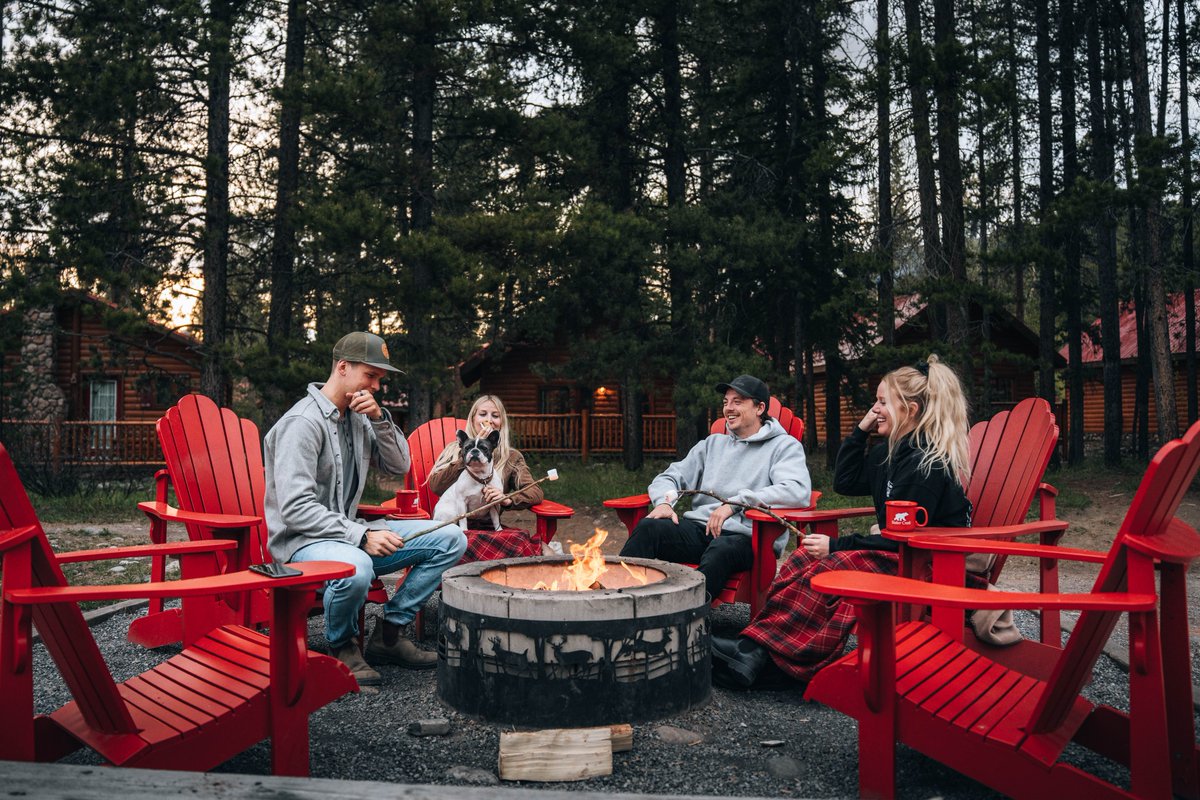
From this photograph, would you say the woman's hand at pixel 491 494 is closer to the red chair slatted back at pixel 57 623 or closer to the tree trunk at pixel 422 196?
the red chair slatted back at pixel 57 623

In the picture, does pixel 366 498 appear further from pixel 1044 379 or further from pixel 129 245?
pixel 1044 379

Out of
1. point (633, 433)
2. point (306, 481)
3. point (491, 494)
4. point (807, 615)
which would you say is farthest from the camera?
point (633, 433)

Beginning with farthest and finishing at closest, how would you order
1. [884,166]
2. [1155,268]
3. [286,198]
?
[884,166]
[1155,268]
[286,198]

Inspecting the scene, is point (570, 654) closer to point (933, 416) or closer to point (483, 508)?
point (483, 508)

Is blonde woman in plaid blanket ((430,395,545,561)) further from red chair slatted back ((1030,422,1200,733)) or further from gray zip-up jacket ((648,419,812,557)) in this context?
red chair slatted back ((1030,422,1200,733))

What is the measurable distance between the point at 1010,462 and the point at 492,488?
95.1 inches

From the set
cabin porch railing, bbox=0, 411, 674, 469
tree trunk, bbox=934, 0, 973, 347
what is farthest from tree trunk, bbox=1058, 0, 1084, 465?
cabin porch railing, bbox=0, 411, 674, 469

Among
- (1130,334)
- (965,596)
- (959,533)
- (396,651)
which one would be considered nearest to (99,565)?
(396,651)

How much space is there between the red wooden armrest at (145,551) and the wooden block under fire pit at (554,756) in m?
1.20

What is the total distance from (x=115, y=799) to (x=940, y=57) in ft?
37.6

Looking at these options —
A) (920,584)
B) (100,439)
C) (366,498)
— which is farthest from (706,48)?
(920,584)

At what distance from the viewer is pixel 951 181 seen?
11.4 meters

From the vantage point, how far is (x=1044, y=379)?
49.9ft

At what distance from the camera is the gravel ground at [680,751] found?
2572 mm
